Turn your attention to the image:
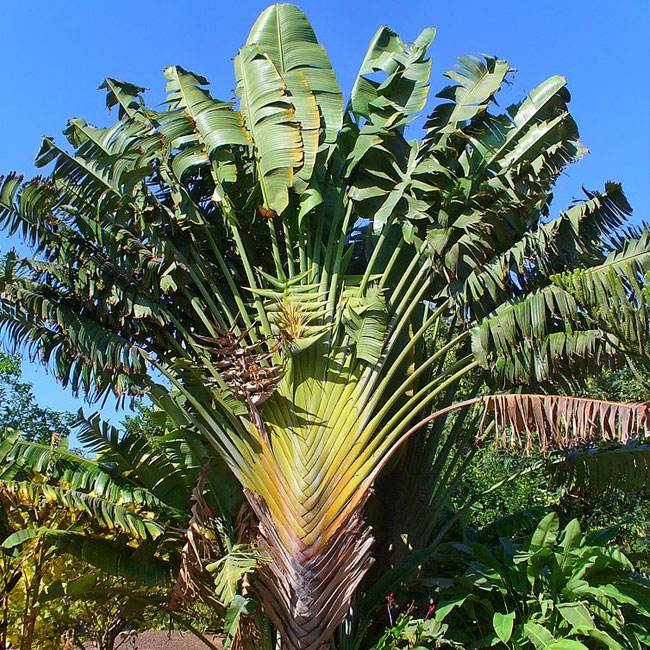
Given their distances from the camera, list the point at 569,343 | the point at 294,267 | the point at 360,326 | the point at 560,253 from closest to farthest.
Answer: the point at 569,343
the point at 360,326
the point at 560,253
the point at 294,267

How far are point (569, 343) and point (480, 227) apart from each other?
140cm

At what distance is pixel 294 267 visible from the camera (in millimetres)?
6711

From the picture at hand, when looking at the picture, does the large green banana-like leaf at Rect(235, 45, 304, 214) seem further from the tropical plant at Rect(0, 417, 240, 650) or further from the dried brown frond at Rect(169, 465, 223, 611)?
the dried brown frond at Rect(169, 465, 223, 611)

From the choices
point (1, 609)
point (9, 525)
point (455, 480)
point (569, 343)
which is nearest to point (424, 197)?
point (569, 343)

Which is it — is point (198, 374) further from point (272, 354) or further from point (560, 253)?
point (560, 253)

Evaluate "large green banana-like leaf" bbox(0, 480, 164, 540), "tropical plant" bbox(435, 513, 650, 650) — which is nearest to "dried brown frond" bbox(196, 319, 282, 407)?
"large green banana-like leaf" bbox(0, 480, 164, 540)

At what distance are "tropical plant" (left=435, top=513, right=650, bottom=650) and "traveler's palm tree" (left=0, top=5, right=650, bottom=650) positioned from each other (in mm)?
804

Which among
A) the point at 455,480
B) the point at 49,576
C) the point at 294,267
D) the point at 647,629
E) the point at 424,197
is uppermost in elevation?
the point at 424,197

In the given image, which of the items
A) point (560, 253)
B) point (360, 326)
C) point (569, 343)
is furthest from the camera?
point (560, 253)

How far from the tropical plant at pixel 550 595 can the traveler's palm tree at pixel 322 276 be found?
0.80m

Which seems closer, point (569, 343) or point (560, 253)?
point (569, 343)

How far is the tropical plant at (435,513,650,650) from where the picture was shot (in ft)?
18.5

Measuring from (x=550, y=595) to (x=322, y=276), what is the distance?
11.7 ft

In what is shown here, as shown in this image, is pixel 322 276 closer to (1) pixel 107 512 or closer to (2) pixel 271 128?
(2) pixel 271 128
